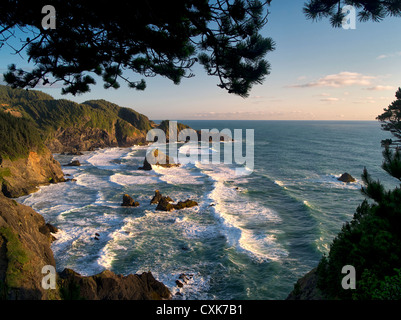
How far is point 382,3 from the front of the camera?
5.39 m

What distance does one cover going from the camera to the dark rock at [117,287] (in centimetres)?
1355

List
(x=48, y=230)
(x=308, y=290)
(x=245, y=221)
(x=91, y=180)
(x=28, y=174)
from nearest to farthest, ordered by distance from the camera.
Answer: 1. (x=308, y=290)
2. (x=48, y=230)
3. (x=245, y=221)
4. (x=28, y=174)
5. (x=91, y=180)

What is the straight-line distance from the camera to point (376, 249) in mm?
7406

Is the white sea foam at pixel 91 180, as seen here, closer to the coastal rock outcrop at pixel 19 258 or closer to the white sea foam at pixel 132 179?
the white sea foam at pixel 132 179

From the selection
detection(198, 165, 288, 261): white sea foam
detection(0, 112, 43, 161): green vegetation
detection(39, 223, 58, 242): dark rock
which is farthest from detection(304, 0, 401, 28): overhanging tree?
detection(0, 112, 43, 161): green vegetation

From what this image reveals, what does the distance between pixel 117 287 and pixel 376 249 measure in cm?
1269

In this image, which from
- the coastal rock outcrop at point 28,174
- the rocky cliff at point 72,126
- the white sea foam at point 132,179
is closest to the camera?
the coastal rock outcrop at point 28,174

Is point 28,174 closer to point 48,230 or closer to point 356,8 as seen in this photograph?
point 48,230

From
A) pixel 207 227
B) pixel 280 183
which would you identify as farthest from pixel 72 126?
pixel 207 227

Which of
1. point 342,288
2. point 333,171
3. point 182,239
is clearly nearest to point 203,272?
point 182,239

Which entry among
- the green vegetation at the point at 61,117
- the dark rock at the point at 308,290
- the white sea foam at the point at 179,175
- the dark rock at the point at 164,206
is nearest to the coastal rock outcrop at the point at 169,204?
the dark rock at the point at 164,206

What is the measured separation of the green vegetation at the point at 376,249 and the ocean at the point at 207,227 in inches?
363

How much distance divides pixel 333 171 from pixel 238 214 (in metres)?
34.0
